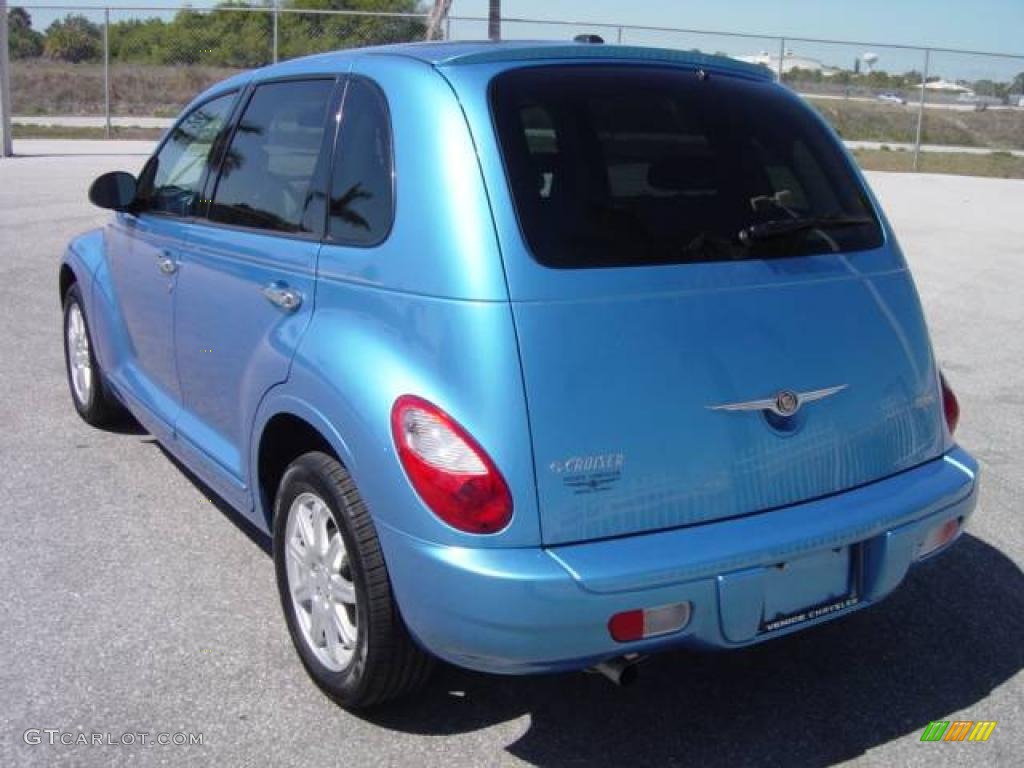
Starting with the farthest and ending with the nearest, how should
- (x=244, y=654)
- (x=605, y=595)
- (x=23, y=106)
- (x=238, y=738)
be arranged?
1. (x=23, y=106)
2. (x=244, y=654)
3. (x=238, y=738)
4. (x=605, y=595)

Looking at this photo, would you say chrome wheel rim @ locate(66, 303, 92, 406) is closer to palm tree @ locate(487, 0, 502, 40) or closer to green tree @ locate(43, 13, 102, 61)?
palm tree @ locate(487, 0, 502, 40)

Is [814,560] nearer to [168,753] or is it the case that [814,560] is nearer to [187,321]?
[168,753]

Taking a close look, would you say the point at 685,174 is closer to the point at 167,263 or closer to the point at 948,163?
the point at 167,263

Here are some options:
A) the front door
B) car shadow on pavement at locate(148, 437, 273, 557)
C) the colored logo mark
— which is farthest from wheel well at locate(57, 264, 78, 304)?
the colored logo mark

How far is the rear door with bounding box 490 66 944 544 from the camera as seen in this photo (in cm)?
271

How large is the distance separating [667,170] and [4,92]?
691 inches

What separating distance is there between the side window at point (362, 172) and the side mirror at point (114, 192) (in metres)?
1.77

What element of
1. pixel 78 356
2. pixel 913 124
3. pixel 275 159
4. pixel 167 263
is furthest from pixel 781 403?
pixel 913 124

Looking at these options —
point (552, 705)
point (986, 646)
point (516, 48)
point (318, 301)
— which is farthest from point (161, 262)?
point (986, 646)

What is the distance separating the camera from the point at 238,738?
3.07m

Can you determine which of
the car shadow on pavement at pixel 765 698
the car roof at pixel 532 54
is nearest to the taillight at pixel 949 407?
the car shadow on pavement at pixel 765 698

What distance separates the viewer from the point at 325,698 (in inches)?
129

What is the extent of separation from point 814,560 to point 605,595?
0.61m

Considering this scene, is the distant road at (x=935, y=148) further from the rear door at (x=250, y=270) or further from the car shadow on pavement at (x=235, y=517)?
the rear door at (x=250, y=270)
